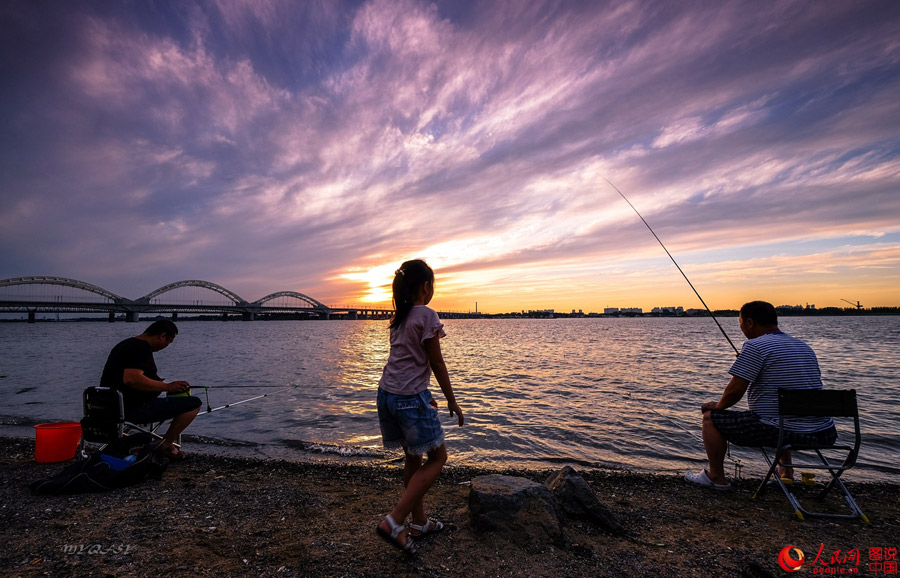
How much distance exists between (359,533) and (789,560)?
399 cm

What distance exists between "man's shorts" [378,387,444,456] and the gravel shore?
1.05 m

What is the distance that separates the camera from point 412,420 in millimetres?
3441

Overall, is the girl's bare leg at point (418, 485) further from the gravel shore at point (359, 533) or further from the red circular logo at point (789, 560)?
the red circular logo at point (789, 560)

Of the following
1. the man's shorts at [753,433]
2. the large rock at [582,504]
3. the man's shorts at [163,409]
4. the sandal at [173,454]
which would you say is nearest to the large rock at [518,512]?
the large rock at [582,504]

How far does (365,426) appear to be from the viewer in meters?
9.95

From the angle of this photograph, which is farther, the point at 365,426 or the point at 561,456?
the point at 365,426

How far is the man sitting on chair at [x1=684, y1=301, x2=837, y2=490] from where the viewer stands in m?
4.62

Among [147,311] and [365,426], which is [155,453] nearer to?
[365,426]

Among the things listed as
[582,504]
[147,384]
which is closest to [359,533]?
[582,504]

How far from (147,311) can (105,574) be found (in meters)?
144

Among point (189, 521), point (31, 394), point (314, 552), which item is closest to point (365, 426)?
point (189, 521)

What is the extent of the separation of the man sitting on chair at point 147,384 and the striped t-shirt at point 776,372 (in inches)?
283

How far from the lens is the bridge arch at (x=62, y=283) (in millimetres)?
99500

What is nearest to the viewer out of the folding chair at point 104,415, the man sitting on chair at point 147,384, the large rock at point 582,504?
the large rock at point 582,504
